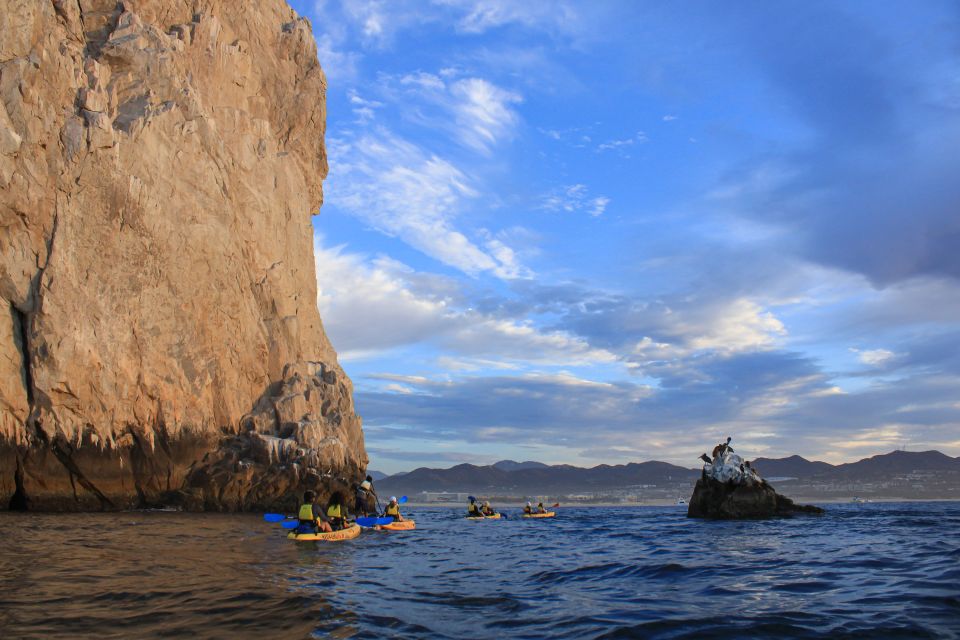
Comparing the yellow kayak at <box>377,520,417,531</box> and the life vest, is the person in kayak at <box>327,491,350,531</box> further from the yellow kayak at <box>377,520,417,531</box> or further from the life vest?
the yellow kayak at <box>377,520,417,531</box>

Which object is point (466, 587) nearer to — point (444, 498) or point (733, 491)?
point (733, 491)

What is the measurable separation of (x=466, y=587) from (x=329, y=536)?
405 inches

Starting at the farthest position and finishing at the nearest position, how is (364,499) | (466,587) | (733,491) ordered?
1. (364,499)
2. (733,491)
3. (466,587)

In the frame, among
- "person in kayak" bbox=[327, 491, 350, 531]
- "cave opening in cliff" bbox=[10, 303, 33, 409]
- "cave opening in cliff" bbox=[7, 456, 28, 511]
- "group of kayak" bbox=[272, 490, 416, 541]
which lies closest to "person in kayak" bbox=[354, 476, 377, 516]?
"group of kayak" bbox=[272, 490, 416, 541]

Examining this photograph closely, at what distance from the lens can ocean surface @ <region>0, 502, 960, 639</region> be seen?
8.95 metres

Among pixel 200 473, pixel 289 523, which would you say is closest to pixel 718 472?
pixel 289 523

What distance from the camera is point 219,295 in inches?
1543

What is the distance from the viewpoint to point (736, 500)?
31047 millimetres

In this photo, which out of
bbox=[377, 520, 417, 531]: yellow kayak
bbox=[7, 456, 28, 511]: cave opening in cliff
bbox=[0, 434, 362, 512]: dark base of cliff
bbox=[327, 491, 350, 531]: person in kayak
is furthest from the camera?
bbox=[377, 520, 417, 531]: yellow kayak

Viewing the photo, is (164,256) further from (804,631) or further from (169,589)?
(804,631)

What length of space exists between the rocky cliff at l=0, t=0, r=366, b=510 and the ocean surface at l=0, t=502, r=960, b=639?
10198 mm

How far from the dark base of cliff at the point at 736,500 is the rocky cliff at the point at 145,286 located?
19.6 meters

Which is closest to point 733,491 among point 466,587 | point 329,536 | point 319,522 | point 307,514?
point 329,536

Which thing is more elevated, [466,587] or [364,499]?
[364,499]
